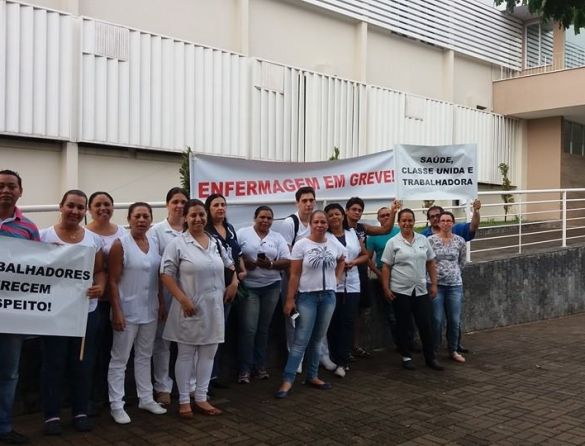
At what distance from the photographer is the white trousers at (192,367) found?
478cm

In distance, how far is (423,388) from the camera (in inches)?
229

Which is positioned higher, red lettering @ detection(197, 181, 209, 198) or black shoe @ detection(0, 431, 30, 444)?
red lettering @ detection(197, 181, 209, 198)

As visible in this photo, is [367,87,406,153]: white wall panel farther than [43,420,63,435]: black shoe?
Yes

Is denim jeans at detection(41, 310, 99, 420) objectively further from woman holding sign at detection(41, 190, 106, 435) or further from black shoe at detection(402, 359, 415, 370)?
black shoe at detection(402, 359, 415, 370)

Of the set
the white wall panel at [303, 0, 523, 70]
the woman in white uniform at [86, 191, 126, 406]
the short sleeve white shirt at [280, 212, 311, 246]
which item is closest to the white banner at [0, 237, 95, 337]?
the woman in white uniform at [86, 191, 126, 406]

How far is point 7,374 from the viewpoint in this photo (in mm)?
4195

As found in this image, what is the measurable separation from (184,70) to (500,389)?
30.2 feet

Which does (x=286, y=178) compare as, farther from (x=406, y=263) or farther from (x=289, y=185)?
(x=406, y=263)

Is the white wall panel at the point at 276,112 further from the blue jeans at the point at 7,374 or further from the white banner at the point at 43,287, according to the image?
the blue jeans at the point at 7,374

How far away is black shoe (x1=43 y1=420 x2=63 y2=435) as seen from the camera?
434 centimetres

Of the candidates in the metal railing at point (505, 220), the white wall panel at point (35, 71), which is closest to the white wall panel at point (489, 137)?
the metal railing at point (505, 220)

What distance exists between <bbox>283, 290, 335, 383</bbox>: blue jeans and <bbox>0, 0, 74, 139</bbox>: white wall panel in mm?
7118

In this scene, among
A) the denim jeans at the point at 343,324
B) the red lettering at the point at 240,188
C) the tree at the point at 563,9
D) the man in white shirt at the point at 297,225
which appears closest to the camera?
the man in white shirt at the point at 297,225

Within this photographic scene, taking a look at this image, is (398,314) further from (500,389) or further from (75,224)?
(75,224)
